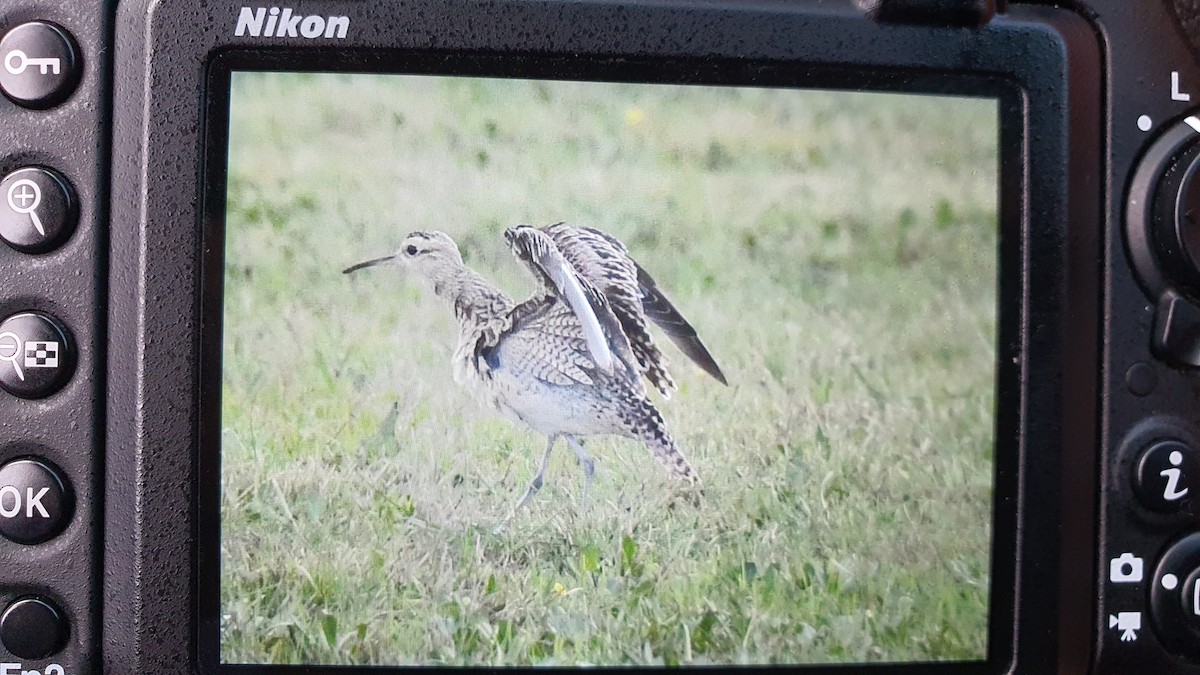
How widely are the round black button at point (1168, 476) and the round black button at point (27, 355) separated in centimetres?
58

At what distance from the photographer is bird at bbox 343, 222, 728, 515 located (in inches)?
20.6

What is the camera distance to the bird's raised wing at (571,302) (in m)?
0.52

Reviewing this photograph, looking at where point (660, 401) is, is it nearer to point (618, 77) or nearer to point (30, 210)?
point (618, 77)

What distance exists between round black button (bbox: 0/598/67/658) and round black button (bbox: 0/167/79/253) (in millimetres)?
189

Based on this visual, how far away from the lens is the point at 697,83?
20.6 inches

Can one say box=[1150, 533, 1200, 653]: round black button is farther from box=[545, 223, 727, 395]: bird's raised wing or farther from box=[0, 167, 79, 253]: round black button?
box=[0, 167, 79, 253]: round black button

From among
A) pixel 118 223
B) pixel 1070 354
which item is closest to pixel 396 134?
pixel 118 223

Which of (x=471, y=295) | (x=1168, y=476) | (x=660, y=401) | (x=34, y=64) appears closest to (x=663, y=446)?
(x=660, y=401)

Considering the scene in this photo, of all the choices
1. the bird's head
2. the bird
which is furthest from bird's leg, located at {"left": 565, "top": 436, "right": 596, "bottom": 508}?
the bird's head

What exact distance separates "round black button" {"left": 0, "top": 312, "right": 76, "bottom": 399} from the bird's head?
0.16m

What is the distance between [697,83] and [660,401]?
17 centimetres

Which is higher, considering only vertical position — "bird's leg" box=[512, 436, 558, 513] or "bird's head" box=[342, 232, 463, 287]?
"bird's head" box=[342, 232, 463, 287]

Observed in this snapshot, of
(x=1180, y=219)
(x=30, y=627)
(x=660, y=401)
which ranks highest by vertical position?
(x=1180, y=219)

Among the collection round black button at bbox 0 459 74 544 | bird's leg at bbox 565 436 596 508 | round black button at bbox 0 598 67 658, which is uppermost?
bird's leg at bbox 565 436 596 508
